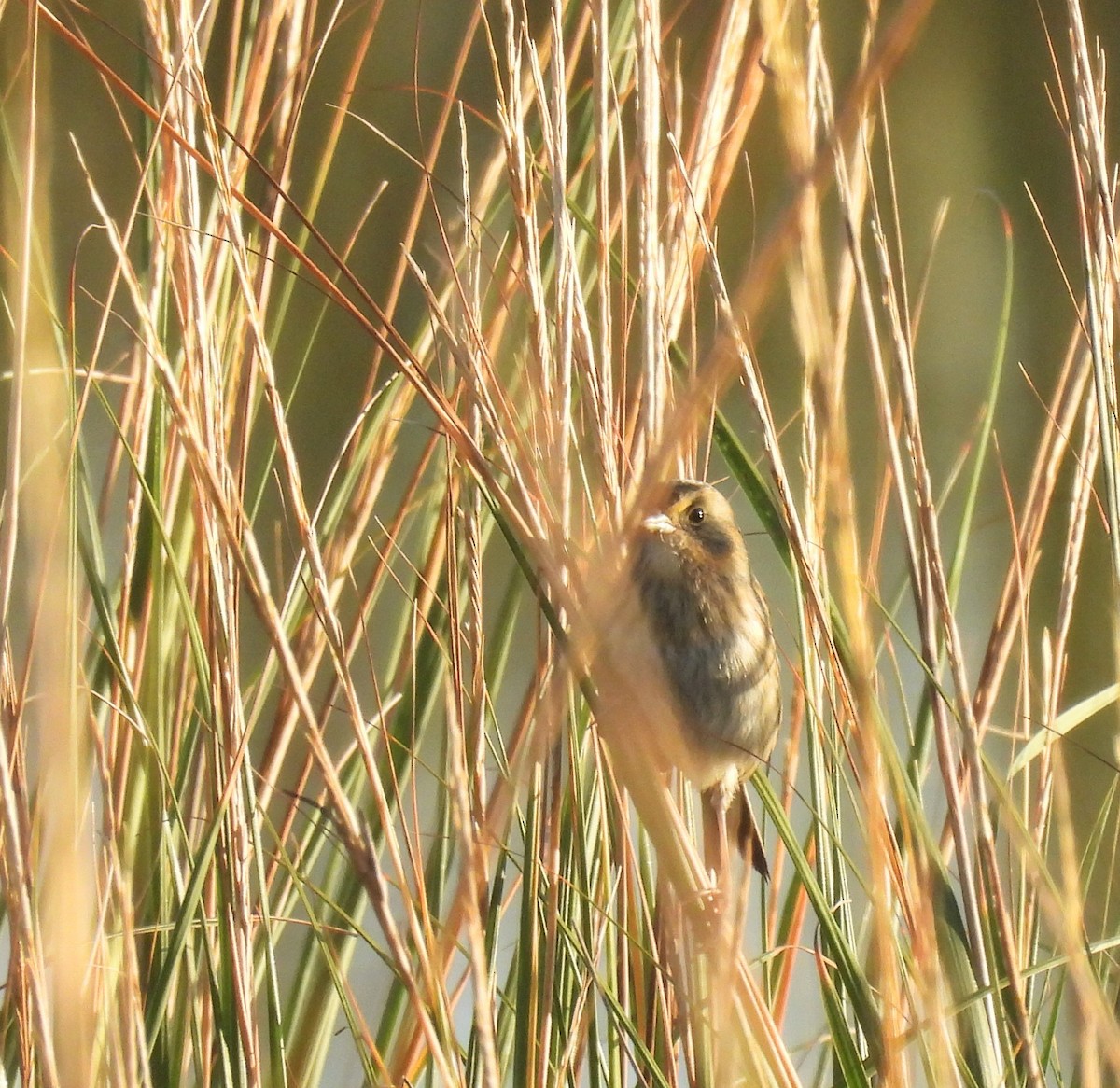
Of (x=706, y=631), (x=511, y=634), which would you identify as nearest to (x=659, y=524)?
(x=706, y=631)

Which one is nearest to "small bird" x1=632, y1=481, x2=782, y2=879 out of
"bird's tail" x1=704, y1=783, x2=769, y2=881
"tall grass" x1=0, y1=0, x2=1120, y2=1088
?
"bird's tail" x1=704, y1=783, x2=769, y2=881

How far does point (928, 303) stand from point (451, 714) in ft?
12.4

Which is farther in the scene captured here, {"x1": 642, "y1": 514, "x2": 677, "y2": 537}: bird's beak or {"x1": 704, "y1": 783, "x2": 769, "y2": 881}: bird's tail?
{"x1": 704, "y1": 783, "x2": 769, "y2": 881}: bird's tail

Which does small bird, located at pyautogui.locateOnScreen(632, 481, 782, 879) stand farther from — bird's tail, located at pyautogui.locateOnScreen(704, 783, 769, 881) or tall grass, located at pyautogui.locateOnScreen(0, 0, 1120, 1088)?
tall grass, located at pyautogui.locateOnScreen(0, 0, 1120, 1088)

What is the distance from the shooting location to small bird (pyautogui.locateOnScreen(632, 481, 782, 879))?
180cm

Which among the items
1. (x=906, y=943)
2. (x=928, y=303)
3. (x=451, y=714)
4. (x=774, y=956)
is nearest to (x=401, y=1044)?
(x=774, y=956)

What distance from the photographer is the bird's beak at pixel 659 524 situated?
5.39ft

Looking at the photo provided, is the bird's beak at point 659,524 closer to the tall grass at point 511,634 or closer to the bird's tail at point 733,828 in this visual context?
the tall grass at point 511,634

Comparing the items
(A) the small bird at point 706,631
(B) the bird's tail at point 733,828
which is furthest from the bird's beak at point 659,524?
(B) the bird's tail at point 733,828

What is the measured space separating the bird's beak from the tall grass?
108 mm

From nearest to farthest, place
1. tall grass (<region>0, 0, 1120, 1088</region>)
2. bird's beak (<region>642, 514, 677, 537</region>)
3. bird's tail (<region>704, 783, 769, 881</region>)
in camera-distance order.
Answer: tall grass (<region>0, 0, 1120, 1088</region>), bird's beak (<region>642, 514, 677, 537</region>), bird's tail (<region>704, 783, 769, 881</region>)

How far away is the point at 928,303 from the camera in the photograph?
→ 4.31m

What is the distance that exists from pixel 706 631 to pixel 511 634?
420mm

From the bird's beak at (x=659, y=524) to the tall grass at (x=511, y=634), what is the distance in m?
0.11
